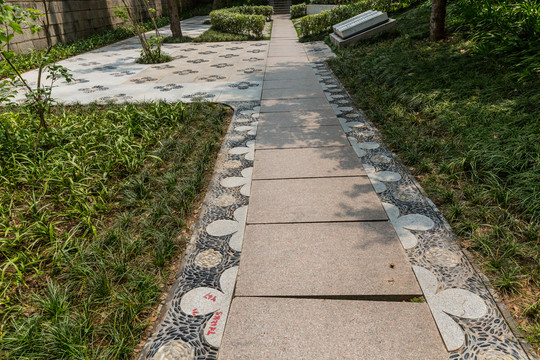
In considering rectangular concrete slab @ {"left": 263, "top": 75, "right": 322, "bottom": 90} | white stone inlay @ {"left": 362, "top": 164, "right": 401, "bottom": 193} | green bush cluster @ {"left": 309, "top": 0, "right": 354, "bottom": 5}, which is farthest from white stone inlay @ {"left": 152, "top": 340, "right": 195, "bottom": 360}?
green bush cluster @ {"left": 309, "top": 0, "right": 354, "bottom": 5}

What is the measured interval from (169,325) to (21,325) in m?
0.78

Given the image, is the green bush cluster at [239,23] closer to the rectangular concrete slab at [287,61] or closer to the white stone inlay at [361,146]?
the rectangular concrete slab at [287,61]

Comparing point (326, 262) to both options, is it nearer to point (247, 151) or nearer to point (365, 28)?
point (247, 151)

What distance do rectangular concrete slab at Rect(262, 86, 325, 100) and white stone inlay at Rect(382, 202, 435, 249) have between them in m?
3.70

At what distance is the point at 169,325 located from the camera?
71.2 inches

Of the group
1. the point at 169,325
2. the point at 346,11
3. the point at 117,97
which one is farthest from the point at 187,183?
the point at 346,11

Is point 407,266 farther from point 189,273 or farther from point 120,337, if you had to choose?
point 120,337

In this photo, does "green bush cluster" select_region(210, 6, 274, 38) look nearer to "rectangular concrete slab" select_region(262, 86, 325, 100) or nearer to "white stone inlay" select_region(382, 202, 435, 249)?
"rectangular concrete slab" select_region(262, 86, 325, 100)

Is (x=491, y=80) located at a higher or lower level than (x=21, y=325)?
higher

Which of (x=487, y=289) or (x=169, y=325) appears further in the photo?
(x=487, y=289)

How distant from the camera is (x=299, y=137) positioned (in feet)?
14.0

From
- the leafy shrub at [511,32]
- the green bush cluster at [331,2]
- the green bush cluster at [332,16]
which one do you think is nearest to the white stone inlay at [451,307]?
the leafy shrub at [511,32]

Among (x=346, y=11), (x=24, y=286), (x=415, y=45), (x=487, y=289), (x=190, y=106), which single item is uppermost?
(x=346, y=11)

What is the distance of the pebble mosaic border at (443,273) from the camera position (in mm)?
1634
